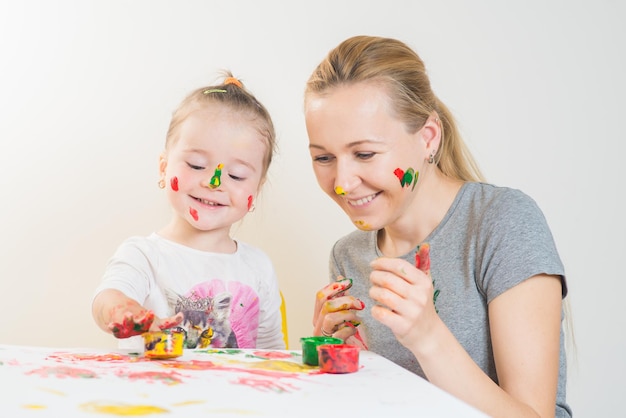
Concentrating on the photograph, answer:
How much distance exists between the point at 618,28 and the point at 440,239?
50.3 inches

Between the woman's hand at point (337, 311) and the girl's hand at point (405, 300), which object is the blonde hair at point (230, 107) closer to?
the woman's hand at point (337, 311)

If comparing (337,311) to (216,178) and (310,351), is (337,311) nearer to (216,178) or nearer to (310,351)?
(310,351)

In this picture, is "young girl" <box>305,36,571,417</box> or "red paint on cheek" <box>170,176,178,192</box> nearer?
"young girl" <box>305,36,571,417</box>

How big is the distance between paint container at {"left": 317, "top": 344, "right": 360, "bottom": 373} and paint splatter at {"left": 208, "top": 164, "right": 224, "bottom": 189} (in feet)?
2.38

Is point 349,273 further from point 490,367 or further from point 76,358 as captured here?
point 76,358

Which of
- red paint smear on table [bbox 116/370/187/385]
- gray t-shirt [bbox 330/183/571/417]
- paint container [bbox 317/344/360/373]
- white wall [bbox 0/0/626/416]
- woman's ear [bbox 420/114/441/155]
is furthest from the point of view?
white wall [bbox 0/0/626/416]

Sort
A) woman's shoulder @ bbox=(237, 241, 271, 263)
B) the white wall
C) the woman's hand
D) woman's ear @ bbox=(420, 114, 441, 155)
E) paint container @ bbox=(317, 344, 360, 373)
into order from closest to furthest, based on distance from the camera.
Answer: paint container @ bbox=(317, 344, 360, 373)
the woman's hand
woman's ear @ bbox=(420, 114, 441, 155)
woman's shoulder @ bbox=(237, 241, 271, 263)
the white wall

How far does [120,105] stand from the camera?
217cm

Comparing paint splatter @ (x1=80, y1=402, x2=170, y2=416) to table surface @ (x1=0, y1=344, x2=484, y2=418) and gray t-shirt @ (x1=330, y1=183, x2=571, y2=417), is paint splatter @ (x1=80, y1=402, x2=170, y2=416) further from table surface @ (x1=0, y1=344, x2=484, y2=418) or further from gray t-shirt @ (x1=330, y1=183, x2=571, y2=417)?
gray t-shirt @ (x1=330, y1=183, x2=571, y2=417)

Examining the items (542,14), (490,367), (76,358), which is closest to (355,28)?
(542,14)

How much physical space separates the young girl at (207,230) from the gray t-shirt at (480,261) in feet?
1.22

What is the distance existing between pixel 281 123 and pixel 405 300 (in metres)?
1.22

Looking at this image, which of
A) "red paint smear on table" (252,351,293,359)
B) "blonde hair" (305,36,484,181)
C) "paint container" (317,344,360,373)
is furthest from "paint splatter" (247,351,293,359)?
"blonde hair" (305,36,484,181)

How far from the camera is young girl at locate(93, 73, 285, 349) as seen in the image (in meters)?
1.71
